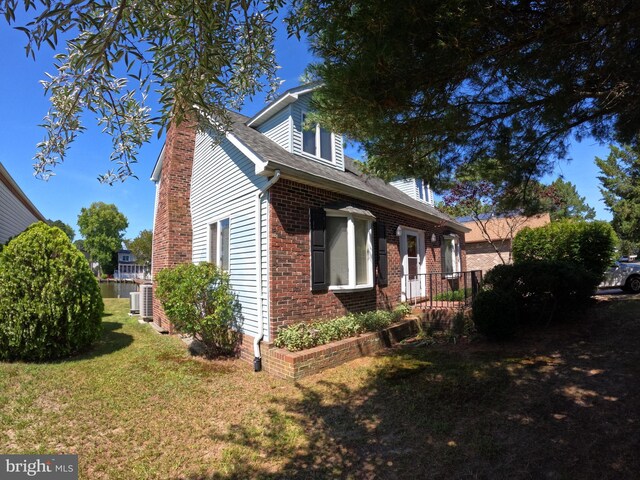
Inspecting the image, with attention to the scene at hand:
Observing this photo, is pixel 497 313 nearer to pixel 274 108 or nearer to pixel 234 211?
pixel 234 211

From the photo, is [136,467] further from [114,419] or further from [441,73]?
[441,73]

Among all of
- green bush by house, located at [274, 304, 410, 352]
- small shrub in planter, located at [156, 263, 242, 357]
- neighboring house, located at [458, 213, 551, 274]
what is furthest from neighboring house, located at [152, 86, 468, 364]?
neighboring house, located at [458, 213, 551, 274]

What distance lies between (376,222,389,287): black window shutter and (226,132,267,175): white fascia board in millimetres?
3824

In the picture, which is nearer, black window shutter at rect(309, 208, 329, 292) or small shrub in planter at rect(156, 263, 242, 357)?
small shrub in planter at rect(156, 263, 242, 357)

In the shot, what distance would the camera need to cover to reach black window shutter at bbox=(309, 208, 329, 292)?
23.1 ft

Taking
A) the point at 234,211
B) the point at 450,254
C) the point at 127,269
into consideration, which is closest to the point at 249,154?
the point at 234,211

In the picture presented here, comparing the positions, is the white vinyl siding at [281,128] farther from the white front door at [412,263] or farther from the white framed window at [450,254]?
the white framed window at [450,254]

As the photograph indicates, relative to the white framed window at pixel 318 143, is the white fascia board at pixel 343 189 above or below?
below

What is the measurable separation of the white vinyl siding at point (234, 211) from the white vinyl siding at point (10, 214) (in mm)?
5713

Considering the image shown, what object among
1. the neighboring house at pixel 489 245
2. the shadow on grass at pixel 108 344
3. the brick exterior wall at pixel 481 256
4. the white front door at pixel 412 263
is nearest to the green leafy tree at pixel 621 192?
the neighboring house at pixel 489 245

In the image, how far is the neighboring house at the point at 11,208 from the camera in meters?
10.0

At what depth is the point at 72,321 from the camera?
21.9ft

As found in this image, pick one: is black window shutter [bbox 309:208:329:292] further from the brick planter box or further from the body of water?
the body of water

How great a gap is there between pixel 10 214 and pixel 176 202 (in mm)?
6097
